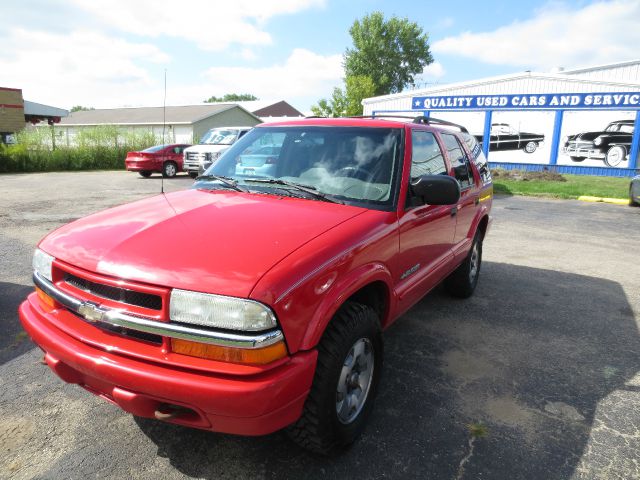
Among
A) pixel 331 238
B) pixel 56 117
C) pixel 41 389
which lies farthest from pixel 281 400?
pixel 56 117

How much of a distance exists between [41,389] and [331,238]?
7.49 ft

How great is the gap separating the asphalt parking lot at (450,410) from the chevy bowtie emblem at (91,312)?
829 mm

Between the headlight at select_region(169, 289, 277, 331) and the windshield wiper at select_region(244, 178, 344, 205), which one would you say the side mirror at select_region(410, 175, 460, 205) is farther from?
the headlight at select_region(169, 289, 277, 331)

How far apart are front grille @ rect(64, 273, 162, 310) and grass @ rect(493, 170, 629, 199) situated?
14869mm

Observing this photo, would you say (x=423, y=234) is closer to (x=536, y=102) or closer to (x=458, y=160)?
(x=458, y=160)

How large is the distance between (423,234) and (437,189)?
1.57ft

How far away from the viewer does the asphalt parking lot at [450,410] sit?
94.2 inches

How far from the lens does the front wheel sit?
20.5 metres

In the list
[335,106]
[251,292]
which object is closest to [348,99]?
[335,106]

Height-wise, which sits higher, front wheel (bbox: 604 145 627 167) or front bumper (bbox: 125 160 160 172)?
front wheel (bbox: 604 145 627 167)

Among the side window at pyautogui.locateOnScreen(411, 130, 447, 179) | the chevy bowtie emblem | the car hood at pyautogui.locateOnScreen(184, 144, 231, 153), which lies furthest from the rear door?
the car hood at pyautogui.locateOnScreen(184, 144, 231, 153)

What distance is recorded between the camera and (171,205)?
2.89 m

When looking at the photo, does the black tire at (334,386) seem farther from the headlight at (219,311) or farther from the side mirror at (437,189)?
the side mirror at (437,189)

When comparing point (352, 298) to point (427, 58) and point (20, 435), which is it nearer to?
point (20, 435)
